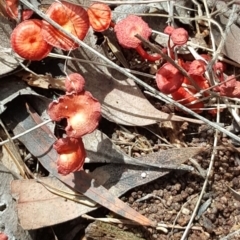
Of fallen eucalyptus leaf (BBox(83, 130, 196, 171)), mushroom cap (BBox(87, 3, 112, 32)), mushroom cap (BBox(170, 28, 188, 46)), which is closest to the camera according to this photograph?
mushroom cap (BBox(170, 28, 188, 46))

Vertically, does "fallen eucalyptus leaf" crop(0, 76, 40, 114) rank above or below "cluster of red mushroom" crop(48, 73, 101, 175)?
above

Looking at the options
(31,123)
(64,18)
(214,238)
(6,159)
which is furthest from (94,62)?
(214,238)

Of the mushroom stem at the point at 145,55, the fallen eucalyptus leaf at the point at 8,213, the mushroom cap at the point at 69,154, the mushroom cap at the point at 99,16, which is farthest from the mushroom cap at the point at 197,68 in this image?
the fallen eucalyptus leaf at the point at 8,213

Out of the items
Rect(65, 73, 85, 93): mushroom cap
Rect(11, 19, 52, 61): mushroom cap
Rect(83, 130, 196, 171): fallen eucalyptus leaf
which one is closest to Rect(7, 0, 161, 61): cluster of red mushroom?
Rect(11, 19, 52, 61): mushroom cap

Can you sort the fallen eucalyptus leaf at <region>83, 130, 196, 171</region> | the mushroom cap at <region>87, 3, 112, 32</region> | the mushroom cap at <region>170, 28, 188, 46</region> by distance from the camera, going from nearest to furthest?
the mushroom cap at <region>170, 28, 188, 46</region> → the mushroom cap at <region>87, 3, 112, 32</region> → the fallen eucalyptus leaf at <region>83, 130, 196, 171</region>

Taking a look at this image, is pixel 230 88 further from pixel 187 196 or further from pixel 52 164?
pixel 52 164

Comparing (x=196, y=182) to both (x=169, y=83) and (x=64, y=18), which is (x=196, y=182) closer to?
(x=169, y=83)

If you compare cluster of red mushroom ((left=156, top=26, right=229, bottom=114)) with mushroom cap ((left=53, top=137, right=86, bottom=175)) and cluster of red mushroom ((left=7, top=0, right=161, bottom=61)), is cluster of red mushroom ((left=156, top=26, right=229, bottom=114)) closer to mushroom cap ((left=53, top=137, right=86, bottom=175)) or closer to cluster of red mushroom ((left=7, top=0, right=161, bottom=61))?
cluster of red mushroom ((left=7, top=0, right=161, bottom=61))
